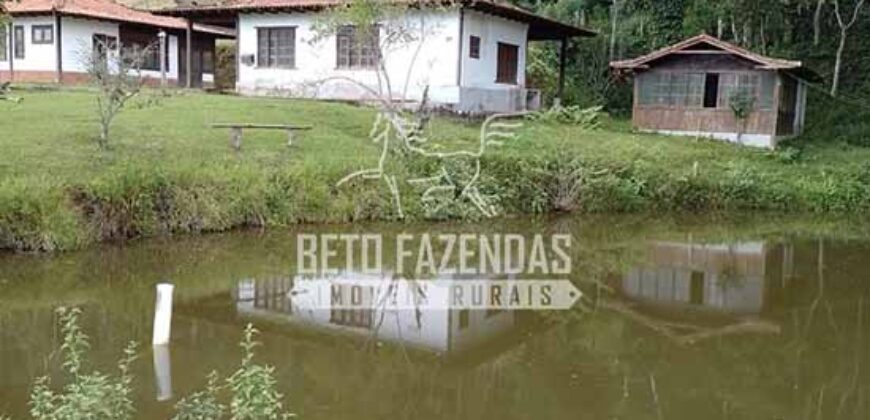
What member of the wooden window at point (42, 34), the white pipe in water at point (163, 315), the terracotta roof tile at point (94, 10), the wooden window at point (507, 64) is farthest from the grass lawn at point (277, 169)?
the wooden window at point (42, 34)

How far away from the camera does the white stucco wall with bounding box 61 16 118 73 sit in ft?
97.8

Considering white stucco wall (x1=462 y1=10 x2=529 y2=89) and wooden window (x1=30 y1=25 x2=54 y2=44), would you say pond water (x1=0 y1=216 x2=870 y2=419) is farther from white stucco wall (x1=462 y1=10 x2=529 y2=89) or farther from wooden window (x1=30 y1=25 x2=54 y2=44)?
wooden window (x1=30 y1=25 x2=54 y2=44)

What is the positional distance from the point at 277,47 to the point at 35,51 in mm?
9157

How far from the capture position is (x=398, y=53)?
24.9m

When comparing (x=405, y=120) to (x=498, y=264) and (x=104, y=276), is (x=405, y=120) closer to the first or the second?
(x=498, y=264)

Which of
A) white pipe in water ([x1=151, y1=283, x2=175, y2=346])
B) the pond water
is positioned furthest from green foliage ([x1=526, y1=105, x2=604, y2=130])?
white pipe in water ([x1=151, y1=283, x2=175, y2=346])

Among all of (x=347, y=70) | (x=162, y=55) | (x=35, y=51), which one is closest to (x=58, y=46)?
(x=35, y=51)

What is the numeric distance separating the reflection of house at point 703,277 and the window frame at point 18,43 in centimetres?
2299

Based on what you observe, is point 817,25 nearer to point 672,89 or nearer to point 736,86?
point 736,86

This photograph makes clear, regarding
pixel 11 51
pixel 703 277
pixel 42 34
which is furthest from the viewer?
pixel 11 51

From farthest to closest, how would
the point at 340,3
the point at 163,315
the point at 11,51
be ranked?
1. the point at 11,51
2. the point at 340,3
3. the point at 163,315

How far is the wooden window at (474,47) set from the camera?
24.8 m

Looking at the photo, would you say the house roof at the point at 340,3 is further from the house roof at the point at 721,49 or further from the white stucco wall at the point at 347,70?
the house roof at the point at 721,49

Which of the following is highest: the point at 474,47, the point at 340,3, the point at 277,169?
the point at 340,3
